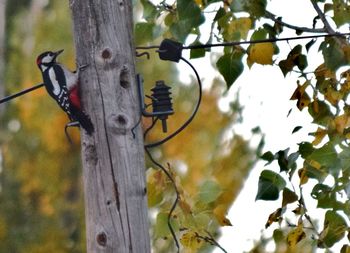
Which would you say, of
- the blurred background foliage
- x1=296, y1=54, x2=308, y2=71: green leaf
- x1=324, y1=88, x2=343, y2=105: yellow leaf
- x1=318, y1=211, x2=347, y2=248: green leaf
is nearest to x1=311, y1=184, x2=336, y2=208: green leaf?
x1=318, y1=211, x2=347, y2=248: green leaf

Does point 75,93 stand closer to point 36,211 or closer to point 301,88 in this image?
point 301,88

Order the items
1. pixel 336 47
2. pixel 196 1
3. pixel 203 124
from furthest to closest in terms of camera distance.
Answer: pixel 203 124 < pixel 196 1 < pixel 336 47

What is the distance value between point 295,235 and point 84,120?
982 mm

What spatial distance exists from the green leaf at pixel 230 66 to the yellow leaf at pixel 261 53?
0.19 feet

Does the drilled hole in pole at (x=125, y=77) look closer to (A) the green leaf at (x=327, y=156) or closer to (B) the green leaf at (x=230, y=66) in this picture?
(B) the green leaf at (x=230, y=66)

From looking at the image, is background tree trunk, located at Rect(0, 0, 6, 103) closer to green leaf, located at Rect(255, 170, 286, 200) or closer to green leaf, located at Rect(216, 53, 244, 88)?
green leaf, located at Rect(216, 53, 244, 88)

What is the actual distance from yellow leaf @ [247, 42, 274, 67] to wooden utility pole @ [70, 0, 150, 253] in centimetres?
54

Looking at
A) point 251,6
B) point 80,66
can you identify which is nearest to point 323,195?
point 251,6

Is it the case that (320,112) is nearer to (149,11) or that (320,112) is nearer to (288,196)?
(288,196)

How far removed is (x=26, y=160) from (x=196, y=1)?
46.9 ft

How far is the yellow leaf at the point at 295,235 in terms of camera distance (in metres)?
4.96

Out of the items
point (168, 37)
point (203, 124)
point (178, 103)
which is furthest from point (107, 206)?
point (203, 124)

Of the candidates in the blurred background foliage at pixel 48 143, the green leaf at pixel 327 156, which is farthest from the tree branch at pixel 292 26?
the blurred background foliage at pixel 48 143

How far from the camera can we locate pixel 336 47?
16.1 feet
